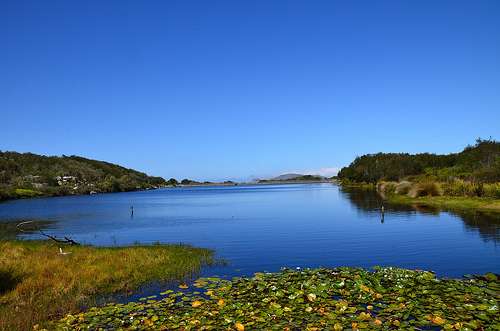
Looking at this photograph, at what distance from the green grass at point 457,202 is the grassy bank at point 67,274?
51702 millimetres

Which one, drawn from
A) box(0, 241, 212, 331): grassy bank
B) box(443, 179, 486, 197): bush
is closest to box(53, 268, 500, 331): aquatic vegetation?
box(0, 241, 212, 331): grassy bank

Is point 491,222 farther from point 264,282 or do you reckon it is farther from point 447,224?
point 264,282

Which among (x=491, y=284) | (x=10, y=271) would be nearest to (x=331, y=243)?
(x=491, y=284)

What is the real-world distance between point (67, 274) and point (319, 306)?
16.6 metres

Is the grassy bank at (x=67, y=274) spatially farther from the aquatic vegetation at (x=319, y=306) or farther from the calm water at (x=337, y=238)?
the calm water at (x=337, y=238)

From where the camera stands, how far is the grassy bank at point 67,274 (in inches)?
819

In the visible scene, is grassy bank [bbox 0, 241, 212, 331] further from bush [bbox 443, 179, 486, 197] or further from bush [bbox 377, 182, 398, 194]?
bush [bbox 377, 182, 398, 194]

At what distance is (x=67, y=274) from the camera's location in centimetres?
2700

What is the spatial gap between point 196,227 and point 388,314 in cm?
4930

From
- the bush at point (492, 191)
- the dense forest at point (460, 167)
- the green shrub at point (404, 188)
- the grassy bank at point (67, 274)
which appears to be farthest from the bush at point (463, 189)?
the grassy bank at point (67, 274)

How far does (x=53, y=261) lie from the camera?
29.3 meters

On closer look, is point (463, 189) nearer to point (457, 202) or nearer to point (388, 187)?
point (457, 202)

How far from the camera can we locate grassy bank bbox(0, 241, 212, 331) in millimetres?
20812

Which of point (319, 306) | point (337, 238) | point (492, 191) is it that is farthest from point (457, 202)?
point (319, 306)
